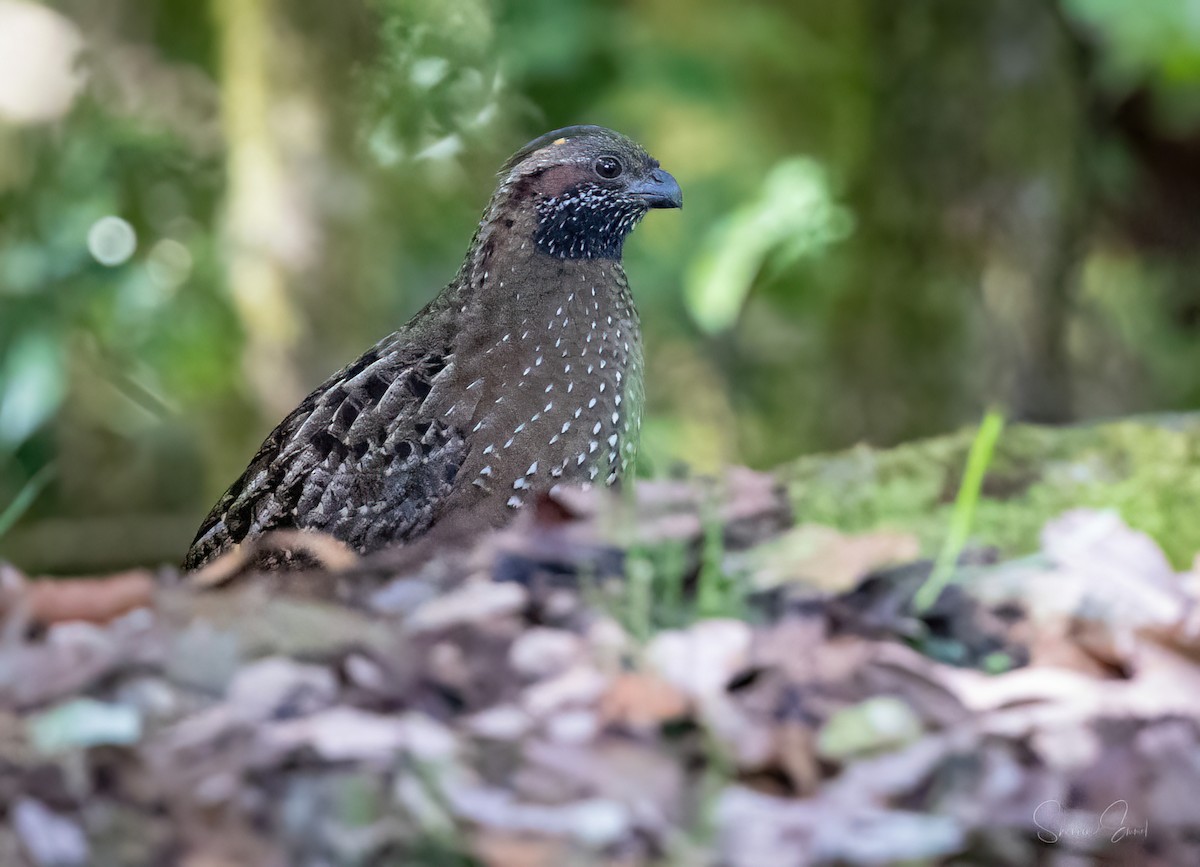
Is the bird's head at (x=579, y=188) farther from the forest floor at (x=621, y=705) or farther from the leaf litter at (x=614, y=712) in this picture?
the leaf litter at (x=614, y=712)

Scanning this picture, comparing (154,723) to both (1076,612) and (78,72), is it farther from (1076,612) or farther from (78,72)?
(78,72)

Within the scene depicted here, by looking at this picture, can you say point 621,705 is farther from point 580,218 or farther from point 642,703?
point 580,218

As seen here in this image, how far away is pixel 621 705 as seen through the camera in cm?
186

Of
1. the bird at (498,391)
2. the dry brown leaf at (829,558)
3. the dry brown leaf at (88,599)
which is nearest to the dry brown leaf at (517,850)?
the dry brown leaf at (829,558)

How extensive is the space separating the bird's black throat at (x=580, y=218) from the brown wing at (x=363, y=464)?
485 millimetres

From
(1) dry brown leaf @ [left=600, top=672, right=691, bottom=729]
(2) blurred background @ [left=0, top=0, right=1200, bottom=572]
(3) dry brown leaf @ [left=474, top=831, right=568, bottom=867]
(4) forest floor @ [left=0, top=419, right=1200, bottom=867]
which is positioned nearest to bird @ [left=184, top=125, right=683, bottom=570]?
(4) forest floor @ [left=0, top=419, right=1200, bottom=867]

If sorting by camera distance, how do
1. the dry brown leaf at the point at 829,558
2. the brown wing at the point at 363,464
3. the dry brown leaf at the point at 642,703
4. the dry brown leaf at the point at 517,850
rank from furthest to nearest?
the brown wing at the point at 363,464 → the dry brown leaf at the point at 829,558 → the dry brown leaf at the point at 642,703 → the dry brown leaf at the point at 517,850

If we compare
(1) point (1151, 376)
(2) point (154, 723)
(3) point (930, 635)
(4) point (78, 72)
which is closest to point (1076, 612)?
(3) point (930, 635)

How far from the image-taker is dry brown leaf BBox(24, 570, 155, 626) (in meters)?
2.15

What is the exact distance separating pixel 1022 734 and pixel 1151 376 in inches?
248

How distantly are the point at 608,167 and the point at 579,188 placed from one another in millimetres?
107

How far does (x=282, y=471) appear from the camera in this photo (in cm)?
341

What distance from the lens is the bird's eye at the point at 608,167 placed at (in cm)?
366

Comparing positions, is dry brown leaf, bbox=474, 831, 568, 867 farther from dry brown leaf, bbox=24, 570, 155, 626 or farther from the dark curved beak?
the dark curved beak
